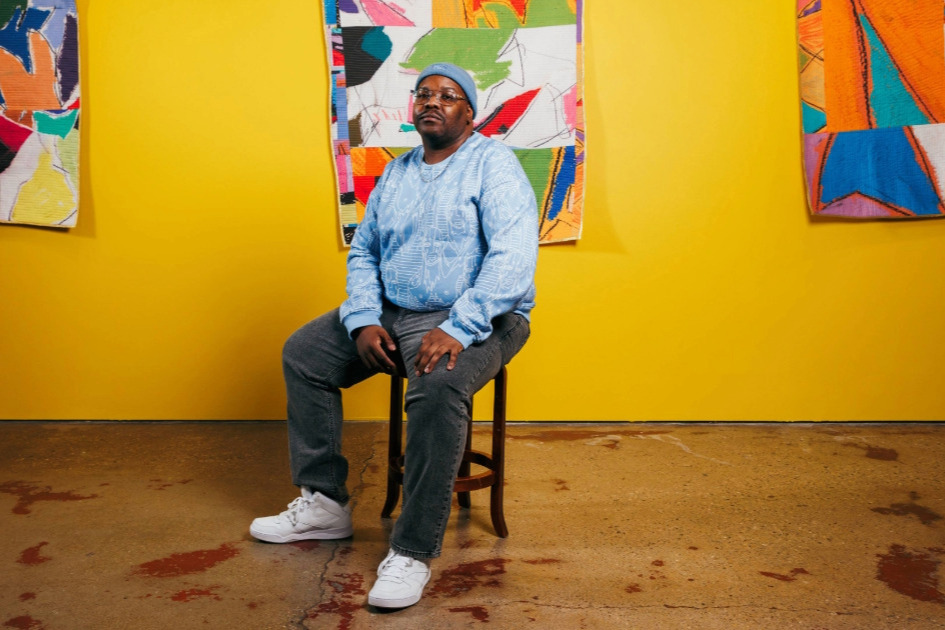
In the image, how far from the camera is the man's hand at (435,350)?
Result: 182cm

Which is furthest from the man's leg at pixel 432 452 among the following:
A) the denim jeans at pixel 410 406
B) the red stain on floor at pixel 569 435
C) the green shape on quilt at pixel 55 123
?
the green shape on quilt at pixel 55 123

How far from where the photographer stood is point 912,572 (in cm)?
190

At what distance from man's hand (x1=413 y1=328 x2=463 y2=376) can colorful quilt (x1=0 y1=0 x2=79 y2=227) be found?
6.69 ft

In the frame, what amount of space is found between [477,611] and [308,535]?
590mm

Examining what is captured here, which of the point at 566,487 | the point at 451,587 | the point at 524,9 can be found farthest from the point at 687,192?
the point at 451,587

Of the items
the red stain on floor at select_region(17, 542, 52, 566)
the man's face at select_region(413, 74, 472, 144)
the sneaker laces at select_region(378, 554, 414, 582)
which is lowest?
the red stain on floor at select_region(17, 542, 52, 566)

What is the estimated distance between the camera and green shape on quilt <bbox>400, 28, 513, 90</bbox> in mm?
3104

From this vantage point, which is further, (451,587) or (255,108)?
(255,108)

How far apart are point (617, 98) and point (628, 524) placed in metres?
1.71

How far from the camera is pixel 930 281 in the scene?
323cm

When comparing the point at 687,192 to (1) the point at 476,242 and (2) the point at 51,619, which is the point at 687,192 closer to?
(1) the point at 476,242

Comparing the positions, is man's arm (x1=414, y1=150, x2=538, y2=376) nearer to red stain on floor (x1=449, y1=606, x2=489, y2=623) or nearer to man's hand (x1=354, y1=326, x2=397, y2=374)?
man's hand (x1=354, y1=326, x2=397, y2=374)

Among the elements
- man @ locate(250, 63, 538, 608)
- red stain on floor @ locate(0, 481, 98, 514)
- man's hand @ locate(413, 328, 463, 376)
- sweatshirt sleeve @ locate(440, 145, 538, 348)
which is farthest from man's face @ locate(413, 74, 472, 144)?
red stain on floor @ locate(0, 481, 98, 514)

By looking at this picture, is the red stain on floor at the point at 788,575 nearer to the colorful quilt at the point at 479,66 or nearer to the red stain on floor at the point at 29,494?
the colorful quilt at the point at 479,66
